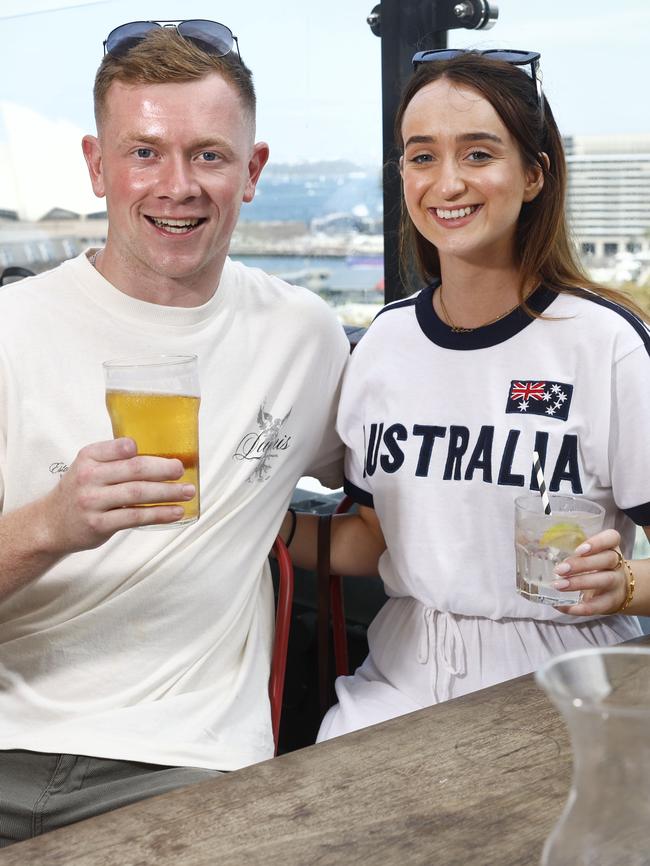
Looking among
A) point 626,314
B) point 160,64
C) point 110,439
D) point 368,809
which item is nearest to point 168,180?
point 160,64

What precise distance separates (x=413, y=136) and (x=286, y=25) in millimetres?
1728

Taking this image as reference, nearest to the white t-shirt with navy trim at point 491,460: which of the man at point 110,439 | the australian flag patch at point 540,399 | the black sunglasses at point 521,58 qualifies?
the australian flag patch at point 540,399

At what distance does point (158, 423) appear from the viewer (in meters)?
1.35

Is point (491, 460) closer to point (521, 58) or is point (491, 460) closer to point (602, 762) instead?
point (521, 58)

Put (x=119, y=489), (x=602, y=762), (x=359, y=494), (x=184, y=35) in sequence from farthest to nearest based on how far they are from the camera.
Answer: (x=359, y=494), (x=184, y=35), (x=119, y=489), (x=602, y=762)

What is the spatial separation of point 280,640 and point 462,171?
0.88m

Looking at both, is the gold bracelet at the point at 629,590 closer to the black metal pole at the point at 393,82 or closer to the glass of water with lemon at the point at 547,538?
the glass of water with lemon at the point at 547,538

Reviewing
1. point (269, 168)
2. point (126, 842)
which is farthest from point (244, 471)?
point (269, 168)

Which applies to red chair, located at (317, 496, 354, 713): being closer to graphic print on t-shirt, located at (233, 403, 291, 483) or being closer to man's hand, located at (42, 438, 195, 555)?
graphic print on t-shirt, located at (233, 403, 291, 483)

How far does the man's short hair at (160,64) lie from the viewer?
5.87 feet

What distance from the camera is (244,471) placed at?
5.86ft

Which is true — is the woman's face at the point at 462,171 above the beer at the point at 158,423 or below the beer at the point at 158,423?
above

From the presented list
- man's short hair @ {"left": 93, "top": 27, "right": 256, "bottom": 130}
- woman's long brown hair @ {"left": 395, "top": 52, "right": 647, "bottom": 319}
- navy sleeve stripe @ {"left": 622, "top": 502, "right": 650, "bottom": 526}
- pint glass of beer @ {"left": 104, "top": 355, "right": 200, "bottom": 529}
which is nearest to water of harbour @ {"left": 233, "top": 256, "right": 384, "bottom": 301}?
woman's long brown hair @ {"left": 395, "top": 52, "right": 647, "bottom": 319}

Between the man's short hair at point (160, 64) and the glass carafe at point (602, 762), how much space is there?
4.43ft
